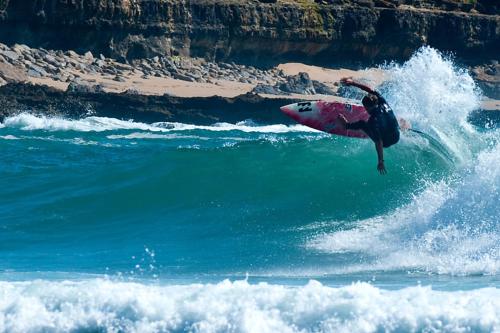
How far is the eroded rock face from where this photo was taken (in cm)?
3638

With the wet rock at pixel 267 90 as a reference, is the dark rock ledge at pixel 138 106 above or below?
below

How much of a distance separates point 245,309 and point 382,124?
5.65m

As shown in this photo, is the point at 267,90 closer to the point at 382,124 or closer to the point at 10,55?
the point at 10,55

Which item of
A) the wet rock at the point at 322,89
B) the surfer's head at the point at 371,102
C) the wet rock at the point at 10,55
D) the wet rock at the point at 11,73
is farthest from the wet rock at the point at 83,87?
the surfer's head at the point at 371,102

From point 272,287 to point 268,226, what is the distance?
5.42m

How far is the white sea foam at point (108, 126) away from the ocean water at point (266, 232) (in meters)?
4.44

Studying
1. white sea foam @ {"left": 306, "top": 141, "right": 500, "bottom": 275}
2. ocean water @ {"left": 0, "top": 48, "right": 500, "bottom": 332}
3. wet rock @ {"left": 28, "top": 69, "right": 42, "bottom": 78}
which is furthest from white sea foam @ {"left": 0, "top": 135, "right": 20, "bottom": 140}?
white sea foam @ {"left": 306, "top": 141, "right": 500, "bottom": 275}

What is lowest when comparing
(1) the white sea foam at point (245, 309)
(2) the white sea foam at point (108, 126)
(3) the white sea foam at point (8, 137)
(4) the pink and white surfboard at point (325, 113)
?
(1) the white sea foam at point (245, 309)

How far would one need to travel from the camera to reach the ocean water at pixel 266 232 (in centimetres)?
933

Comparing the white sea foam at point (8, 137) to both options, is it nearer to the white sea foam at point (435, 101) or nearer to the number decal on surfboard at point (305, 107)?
the white sea foam at point (435, 101)

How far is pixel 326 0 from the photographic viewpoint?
143 feet

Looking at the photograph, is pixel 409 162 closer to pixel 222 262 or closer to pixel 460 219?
pixel 460 219

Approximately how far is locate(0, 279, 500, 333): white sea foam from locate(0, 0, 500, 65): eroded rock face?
1047 inches

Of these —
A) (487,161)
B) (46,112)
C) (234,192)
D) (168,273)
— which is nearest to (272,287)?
(168,273)
